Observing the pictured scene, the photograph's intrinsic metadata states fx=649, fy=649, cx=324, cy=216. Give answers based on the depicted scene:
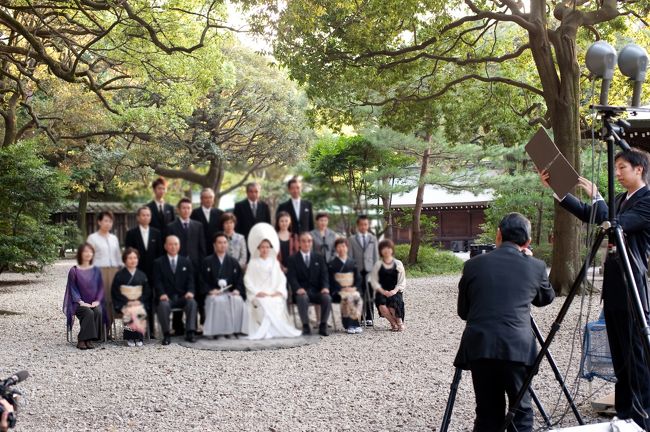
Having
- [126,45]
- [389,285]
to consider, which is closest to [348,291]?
[389,285]

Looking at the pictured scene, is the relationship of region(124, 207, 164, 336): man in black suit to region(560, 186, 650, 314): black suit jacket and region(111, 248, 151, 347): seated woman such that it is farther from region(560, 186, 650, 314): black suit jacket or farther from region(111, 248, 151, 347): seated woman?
region(560, 186, 650, 314): black suit jacket

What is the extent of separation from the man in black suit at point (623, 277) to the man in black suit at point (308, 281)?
194 cm

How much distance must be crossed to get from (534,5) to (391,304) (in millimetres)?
5998

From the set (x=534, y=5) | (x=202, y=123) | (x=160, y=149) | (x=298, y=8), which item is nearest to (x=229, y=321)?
(x=298, y=8)

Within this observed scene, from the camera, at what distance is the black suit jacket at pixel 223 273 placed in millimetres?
5773

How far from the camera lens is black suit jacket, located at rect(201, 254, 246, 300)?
→ 577cm

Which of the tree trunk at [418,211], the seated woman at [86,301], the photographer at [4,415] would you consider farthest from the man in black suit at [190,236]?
the tree trunk at [418,211]

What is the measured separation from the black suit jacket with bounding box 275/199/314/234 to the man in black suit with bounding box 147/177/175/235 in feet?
4.92

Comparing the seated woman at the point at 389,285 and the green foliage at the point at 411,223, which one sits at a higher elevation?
the green foliage at the point at 411,223

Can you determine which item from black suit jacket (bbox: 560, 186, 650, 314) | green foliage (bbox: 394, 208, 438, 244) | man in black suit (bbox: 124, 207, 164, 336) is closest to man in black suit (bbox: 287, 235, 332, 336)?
man in black suit (bbox: 124, 207, 164, 336)

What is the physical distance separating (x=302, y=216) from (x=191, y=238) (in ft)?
8.69

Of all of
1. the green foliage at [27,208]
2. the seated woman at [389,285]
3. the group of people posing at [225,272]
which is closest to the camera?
the group of people posing at [225,272]

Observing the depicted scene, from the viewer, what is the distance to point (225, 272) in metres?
5.89

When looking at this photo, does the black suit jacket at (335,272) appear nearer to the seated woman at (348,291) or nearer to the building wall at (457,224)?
the seated woman at (348,291)
